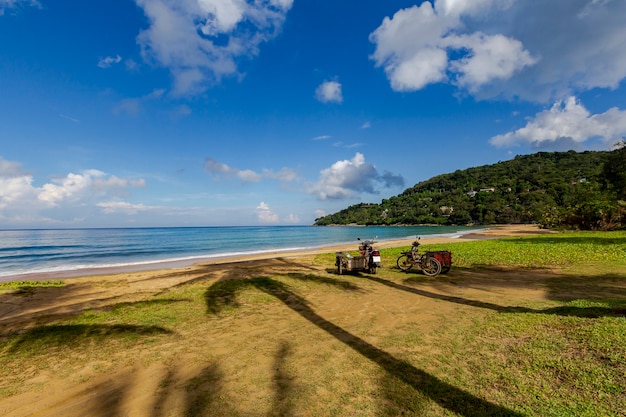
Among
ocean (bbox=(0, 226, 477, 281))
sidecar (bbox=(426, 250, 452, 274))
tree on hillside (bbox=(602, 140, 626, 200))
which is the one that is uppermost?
tree on hillside (bbox=(602, 140, 626, 200))

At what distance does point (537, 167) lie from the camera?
163750 mm

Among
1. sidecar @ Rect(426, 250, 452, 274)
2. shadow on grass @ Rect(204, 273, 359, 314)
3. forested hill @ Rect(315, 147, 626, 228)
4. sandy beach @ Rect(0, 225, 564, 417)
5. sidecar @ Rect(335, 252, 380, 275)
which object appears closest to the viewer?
sandy beach @ Rect(0, 225, 564, 417)

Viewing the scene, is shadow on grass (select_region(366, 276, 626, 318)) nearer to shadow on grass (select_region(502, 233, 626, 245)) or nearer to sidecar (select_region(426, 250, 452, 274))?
sidecar (select_region(426, 250, 452, 274))

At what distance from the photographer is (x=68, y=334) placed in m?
7.16

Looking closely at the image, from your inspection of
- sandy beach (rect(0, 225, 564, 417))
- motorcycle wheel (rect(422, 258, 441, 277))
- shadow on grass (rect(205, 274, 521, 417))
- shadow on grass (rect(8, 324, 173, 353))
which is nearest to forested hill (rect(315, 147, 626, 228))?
motorcycle wheel (rect(422, 258, 441, 277))

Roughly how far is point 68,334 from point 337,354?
6719 mm

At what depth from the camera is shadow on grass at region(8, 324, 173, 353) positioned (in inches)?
258

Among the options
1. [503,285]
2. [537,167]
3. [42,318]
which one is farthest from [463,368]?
[537,167]

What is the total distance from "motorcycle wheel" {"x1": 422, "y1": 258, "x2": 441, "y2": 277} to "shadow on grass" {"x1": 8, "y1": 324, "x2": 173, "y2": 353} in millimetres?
11282

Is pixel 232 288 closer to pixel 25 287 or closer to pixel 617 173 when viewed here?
pixel 25 287

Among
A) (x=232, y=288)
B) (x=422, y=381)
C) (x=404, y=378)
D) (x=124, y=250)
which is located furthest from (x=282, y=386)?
(x=124, y=250)

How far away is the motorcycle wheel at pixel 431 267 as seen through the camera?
1373 centimetres

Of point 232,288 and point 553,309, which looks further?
point 232,288

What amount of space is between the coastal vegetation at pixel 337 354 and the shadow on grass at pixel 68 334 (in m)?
0.05
